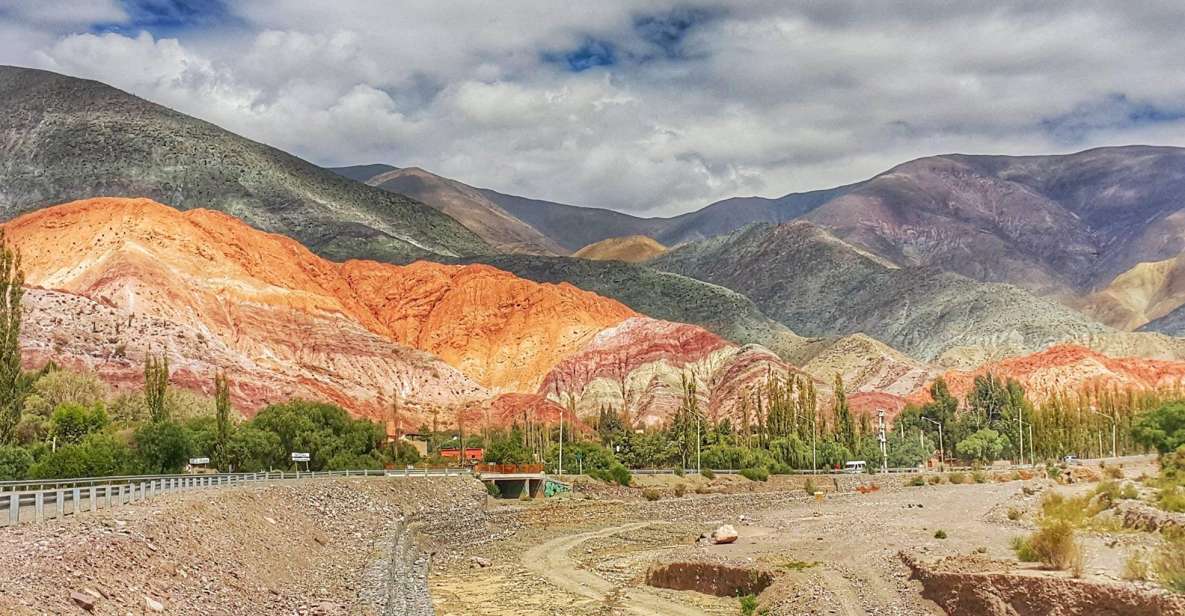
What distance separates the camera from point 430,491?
69.8m

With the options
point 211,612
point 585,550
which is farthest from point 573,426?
point 211,612

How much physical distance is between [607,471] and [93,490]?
62430 millimetres

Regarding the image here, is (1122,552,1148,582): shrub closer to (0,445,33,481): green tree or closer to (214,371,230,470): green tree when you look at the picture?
(0,445,33,481): green tree

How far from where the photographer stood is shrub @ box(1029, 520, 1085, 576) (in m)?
26.7

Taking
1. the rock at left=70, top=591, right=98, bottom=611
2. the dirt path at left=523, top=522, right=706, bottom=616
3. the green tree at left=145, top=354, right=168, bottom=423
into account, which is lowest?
the dirt path at left=523, top=522, right=706, bottom=616

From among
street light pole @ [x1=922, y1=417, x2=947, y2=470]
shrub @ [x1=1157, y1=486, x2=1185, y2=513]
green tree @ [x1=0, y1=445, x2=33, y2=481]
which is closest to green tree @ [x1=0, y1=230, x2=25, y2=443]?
green tree @ [x1=0, y1=445, x2=33, y2=481]

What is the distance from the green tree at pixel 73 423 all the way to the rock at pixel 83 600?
61178mm

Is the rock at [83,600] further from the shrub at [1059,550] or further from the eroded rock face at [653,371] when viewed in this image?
the eroded rock face at [653,371]

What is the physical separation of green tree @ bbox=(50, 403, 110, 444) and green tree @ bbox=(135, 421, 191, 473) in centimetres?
732

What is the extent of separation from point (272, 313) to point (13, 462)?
98610 mm

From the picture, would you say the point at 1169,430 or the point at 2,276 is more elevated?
the point at 2,276

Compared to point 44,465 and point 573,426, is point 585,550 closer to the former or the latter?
point 44,465

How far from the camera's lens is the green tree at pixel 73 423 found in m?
75.4

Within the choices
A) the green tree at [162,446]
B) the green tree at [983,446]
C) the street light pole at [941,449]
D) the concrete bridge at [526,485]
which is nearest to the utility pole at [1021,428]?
the green tree at [983,446]
